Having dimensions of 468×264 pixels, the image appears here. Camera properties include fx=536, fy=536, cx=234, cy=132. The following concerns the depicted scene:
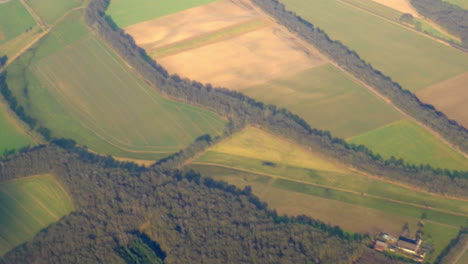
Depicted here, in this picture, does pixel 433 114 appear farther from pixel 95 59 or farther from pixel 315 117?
pixel 95 59

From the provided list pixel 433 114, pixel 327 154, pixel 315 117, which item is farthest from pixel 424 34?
pixel 327 154

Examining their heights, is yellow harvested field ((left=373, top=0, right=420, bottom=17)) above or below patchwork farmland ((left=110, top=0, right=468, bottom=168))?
above

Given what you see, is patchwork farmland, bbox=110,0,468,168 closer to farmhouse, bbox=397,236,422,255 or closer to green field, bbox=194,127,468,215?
green field, bbox=194,127,468,215

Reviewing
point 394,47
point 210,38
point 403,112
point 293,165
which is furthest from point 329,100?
point 210,38

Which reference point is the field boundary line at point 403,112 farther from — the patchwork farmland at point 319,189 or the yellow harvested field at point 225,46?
the patchwork farmland at point 319,189

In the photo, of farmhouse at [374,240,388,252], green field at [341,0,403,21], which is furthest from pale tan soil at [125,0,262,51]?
farmhouse at [374,240,388,252]

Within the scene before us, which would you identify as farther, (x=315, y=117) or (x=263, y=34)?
(x=263, y=34)
